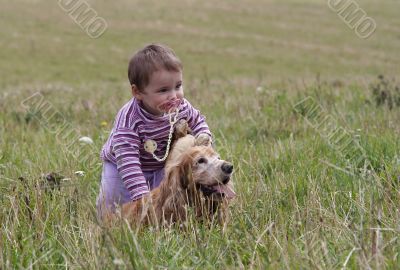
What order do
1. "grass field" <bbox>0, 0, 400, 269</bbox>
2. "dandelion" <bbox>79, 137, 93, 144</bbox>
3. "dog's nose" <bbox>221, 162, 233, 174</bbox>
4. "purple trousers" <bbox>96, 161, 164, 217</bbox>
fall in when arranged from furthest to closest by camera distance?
"dandelion" <bbox>79, 137, 93, 144</bbox>, "purple trousers" <bbox>96, 161, 164, 217</bbox>, "dog's nose" <bbox>221, 162, 233, 174</bbox>, "grass field" <bbox>0, 0, 400, 269</bbox>

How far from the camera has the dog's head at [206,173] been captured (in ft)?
11.5

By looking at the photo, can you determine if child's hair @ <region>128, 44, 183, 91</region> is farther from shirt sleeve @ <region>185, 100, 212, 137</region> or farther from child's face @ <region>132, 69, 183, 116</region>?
shirt sleeve @ <region>185, 100, 212, 137</region>

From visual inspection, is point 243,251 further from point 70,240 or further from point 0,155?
point 0,155

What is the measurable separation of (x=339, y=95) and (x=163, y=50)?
4655 millimetres

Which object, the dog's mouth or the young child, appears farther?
the young child

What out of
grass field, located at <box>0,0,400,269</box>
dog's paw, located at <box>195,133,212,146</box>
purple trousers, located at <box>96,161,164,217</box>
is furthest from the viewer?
purple trousers, located at <box>96,161,164,217</box>

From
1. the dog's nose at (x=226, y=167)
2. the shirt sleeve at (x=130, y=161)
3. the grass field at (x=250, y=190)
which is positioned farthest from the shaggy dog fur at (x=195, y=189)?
the shirt sleeve at (x=130, y=161)

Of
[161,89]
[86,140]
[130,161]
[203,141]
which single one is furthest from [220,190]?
[86,140]

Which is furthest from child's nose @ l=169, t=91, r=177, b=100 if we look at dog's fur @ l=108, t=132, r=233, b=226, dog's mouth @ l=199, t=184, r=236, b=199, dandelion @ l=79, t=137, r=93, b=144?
dandelion @ l=79, t=137, r=93, b=144

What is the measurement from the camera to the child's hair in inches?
163

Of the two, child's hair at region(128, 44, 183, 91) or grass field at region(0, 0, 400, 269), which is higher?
child's hair at region(128, 44, 183, 91)

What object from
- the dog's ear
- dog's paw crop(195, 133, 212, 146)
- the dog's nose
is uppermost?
dog's paw crop(195, 133, 212, 146)

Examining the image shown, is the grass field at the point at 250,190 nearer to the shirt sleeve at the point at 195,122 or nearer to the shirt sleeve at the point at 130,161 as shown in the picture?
the shirt sleeve at the point at 130,161

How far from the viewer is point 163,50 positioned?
418 centimetres
